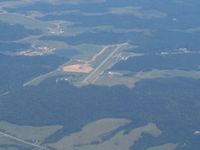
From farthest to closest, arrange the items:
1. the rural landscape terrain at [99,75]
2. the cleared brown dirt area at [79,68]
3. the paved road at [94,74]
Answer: the cleared brown dirt area at [79,68] → the paved road at [94,74] → the rural landscape terrain at [99,75]

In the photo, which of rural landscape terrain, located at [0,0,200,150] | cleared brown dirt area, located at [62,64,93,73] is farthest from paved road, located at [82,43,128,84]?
cleared brown dirt area, located at [62,64,93,73]

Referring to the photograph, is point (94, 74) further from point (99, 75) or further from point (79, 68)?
point (79, 68)

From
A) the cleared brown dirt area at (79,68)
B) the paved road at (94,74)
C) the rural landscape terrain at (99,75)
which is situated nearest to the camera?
the rural landscape terrain at (99,75)

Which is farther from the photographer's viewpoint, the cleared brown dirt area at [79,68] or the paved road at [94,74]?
the cleared brown dirt area at [79,68]

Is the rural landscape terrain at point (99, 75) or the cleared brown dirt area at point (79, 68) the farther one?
the cleared brown dirt area at point (79, 68)

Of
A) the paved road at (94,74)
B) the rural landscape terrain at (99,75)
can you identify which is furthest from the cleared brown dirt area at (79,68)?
the paved road at (94,74)

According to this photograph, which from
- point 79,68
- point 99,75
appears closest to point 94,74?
point 99,75

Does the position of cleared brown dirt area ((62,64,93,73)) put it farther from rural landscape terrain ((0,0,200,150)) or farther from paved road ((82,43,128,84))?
paved road ((82,43,128,84))

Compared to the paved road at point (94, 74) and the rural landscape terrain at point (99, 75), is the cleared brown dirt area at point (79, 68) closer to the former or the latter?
the rural landscape terrain at point (99, 75)
